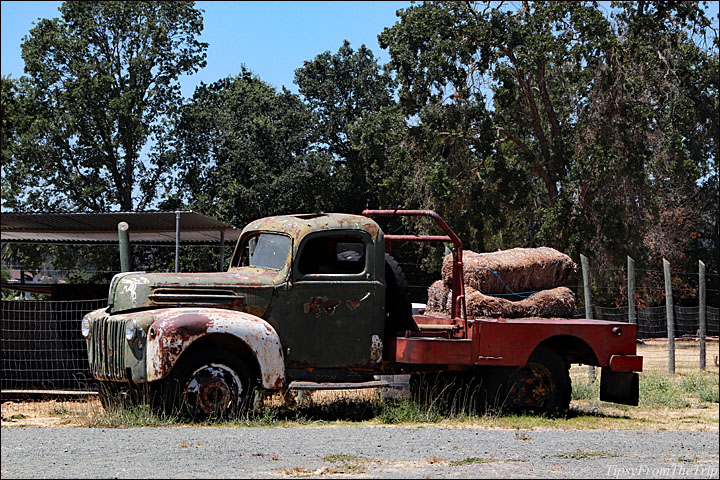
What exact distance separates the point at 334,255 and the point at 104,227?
870 cm

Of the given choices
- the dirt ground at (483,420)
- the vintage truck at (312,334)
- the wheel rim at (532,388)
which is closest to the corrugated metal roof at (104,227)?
the dirt ground at (483,420)

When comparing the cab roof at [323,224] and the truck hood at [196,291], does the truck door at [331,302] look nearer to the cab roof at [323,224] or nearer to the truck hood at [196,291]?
the cab roof at [323,224]

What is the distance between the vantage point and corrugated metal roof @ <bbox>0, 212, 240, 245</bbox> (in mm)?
16172

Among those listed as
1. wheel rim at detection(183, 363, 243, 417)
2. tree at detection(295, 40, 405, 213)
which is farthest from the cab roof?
tree at detection(295, 40, 405, 213)

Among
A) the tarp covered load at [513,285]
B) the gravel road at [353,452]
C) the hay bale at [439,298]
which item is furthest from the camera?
the hay bale at [439,298]

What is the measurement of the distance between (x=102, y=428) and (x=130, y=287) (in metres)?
1.55

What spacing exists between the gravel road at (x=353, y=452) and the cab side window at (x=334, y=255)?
184 centimetres

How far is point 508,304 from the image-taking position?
11.5m

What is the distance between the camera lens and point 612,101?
90.5 ft

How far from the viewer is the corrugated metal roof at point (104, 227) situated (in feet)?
53.1

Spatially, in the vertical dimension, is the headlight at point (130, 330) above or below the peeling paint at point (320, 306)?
below

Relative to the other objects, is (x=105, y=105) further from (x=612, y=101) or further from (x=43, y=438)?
(x=43, y=438)

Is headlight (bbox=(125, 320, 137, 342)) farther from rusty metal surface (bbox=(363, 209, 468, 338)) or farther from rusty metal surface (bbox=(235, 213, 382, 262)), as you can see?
rusty metal surface (bbox=(363, 209, 468, 338))

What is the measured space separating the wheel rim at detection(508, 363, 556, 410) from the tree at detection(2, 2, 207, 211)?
2943 cm
